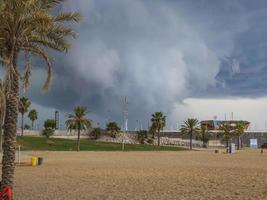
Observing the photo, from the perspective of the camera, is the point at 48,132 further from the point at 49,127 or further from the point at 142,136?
the point at 142,136

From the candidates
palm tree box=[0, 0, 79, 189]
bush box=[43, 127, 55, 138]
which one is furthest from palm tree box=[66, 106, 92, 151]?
palm tree box=[0, 0, 79, 189]

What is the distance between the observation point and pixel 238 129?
17150 centimetres

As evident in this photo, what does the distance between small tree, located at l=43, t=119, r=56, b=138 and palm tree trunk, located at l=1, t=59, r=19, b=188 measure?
133m

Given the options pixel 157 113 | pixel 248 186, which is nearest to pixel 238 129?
pixel 157 113

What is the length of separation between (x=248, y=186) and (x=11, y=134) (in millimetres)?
13782

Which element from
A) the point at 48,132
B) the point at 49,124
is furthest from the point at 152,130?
the point at 49,124

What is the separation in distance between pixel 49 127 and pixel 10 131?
146 metres

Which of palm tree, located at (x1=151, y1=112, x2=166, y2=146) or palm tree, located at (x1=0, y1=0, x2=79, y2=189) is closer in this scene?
palm tree, located at (x1=0, y1=0, x2=79, y2=189)

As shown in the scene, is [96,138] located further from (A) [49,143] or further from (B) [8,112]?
(B) [8,112]

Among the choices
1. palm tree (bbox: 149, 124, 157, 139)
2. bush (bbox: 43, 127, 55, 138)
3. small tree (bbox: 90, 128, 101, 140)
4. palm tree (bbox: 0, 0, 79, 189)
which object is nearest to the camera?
palm tree (bbox: 0, 0, 79, 189)

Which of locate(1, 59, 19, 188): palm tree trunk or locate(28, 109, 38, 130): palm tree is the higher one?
locate(28, 109, 38, 130): palm tree

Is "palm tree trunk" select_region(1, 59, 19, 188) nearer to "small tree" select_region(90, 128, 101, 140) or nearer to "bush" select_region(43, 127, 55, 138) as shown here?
"bush" select_region(43, 127, 55, 138)

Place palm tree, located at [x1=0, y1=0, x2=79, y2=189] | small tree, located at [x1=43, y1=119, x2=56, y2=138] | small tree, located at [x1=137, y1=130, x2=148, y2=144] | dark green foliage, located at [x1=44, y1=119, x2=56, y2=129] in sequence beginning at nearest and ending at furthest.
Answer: palm tree, located at [x1=0, y1=0, x2=79, y2=189] → small tree, located at [x1=43, y1=119, x2=56, y2=138] → dark green foliage, located at [x1=44, y1=119, x2=56, y2=129] → small tree, located at [x1=137, y1=130, x2=148, y2=144]

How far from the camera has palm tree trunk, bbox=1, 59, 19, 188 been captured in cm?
1828
